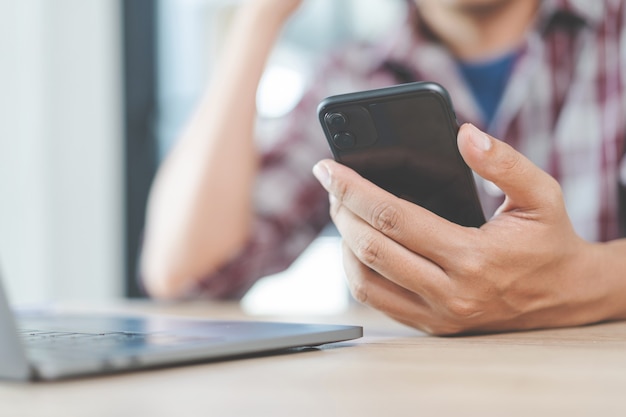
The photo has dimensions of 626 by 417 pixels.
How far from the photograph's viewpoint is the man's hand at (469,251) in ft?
1.73

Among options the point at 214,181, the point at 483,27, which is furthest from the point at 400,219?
the point at 483,27

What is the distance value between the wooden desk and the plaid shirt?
758 millimetres

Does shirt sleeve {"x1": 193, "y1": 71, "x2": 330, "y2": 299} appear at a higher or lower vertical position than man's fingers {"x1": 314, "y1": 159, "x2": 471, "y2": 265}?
lower

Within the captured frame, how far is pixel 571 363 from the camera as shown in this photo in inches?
17.7

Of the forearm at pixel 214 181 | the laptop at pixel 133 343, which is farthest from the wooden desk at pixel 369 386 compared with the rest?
the forearm at pixel 214 181

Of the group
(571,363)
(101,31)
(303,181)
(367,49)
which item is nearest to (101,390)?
(571,363)

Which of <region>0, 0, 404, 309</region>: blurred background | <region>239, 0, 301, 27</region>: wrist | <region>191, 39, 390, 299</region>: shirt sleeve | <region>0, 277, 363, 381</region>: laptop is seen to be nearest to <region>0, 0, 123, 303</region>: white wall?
<region>0, 0, 404, 309</region>: blurred background

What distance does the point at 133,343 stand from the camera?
1.55 ft

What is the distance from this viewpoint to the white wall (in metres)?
2.15

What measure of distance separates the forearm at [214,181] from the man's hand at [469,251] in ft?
2.11

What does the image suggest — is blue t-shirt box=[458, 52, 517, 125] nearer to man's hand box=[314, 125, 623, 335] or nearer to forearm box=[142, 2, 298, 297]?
forearm box=[142, 2, 298, 297]

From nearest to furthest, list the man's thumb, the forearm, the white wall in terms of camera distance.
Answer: the man's thumb
the forearm
the white wall

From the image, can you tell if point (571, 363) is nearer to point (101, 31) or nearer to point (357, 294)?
point (357, 294)

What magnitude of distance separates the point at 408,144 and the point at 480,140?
2.2 inches
